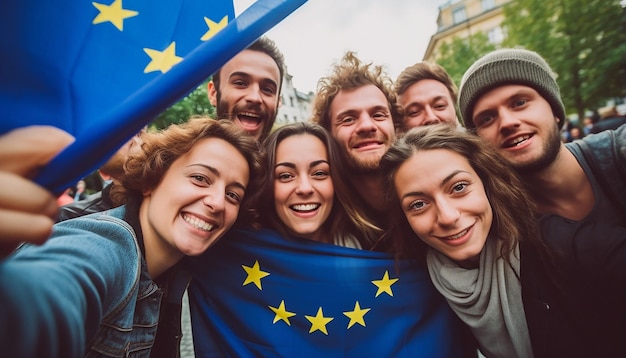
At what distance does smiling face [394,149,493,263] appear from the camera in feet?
6.20

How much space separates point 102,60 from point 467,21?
46956 mm

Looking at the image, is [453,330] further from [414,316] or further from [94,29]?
[94,29]

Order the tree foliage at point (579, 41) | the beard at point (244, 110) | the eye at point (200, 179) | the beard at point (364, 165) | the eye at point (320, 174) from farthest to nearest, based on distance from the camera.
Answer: the tree foliage at point (579, 41)
the beard at point (244, 110)
the beard at point (364, 165)
the eye at point (320, 174)
the eye at point (200, 179)

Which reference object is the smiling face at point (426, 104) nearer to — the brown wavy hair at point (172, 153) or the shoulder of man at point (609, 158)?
the shoulder of man at point (609, 158)

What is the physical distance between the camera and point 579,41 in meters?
10.6

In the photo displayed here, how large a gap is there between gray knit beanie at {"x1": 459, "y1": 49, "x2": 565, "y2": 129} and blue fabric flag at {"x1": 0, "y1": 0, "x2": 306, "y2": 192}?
202 cm

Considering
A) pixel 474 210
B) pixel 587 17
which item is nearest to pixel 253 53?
pixel 474 210

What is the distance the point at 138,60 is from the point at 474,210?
73.4 inches

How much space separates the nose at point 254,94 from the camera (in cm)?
325

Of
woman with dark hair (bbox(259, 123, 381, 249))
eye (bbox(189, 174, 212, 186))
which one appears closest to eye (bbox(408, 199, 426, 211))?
woman with dark hair (bbox(259, 123, 381, 249))

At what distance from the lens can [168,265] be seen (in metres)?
2.04

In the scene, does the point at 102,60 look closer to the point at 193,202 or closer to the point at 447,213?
the point at 193,202

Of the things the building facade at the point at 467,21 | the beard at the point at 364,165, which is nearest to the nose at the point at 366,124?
the beard at the point at 364,165

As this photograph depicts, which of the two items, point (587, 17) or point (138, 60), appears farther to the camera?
Result: point (587, 17)
